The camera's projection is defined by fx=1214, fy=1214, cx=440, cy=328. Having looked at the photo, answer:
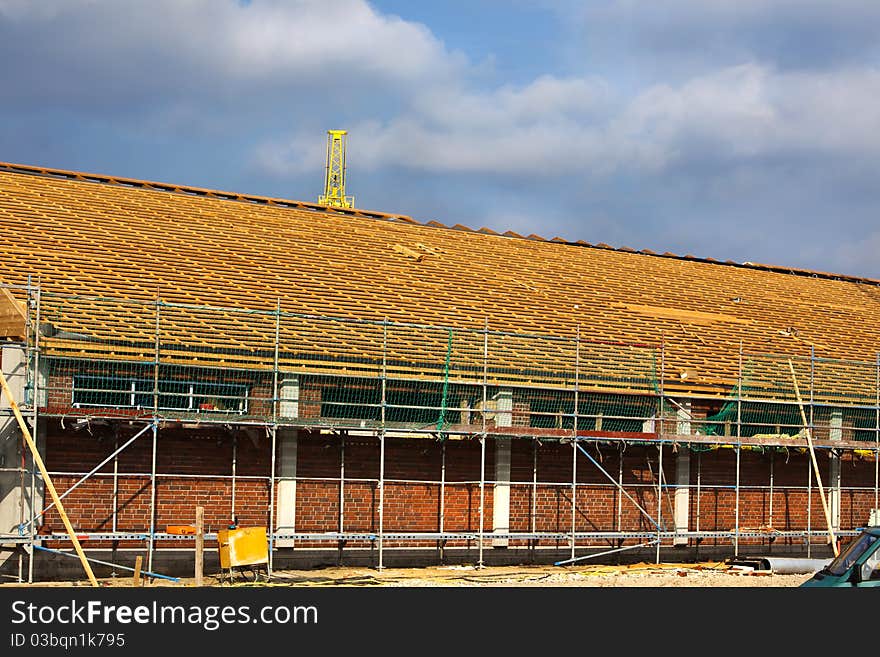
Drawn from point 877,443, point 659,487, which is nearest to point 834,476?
point 877,443

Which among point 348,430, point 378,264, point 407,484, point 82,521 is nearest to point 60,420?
point 82,521

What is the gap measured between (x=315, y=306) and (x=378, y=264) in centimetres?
379

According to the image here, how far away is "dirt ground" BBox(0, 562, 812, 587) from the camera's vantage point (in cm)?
2017

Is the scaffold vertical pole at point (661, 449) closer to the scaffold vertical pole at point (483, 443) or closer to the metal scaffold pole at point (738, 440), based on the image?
the metal scaffold pole at point (738, 440)

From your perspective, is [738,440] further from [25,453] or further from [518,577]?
[25,453]

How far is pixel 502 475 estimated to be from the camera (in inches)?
947

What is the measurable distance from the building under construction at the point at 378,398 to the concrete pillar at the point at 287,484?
0.04 m

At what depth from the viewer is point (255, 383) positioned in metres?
22.0

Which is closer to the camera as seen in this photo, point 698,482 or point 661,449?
point 661,449

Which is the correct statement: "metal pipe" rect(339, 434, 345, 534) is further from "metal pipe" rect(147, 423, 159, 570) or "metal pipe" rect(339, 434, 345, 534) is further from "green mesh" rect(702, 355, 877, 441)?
A: "green mesh" rect(702, 355, 877, 441)

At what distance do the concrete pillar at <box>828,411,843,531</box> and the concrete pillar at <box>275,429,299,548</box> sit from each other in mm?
12722

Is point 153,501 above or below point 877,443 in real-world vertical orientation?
below

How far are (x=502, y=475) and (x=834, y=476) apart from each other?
8753 mm

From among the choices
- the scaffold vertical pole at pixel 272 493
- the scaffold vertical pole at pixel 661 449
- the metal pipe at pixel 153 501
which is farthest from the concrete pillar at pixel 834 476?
the metal pipe at pixel 153 501
